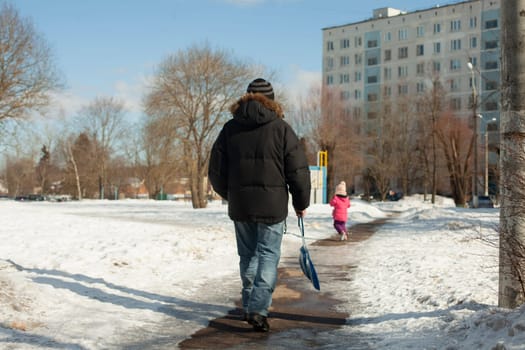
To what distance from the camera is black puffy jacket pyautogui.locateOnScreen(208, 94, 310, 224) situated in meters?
4.87

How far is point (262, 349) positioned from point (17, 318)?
2.18m

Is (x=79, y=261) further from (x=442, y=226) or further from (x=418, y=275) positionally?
(x=442, y=226)

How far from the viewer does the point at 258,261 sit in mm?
4930

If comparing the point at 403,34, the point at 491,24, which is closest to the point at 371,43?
the point at 403,34

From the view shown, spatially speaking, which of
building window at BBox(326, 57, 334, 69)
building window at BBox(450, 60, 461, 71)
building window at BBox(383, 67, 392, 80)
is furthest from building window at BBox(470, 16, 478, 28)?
building window at BBox(326, 57, 334, 69)

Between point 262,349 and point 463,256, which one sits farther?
point 463,256

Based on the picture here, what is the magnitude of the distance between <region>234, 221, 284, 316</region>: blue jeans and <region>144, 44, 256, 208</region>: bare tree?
27.5 meters

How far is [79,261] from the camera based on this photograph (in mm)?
8203

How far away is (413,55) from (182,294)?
80339mm

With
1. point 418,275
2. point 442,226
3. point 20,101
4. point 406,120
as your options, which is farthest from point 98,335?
point 406,120

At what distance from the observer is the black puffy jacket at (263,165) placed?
487cm

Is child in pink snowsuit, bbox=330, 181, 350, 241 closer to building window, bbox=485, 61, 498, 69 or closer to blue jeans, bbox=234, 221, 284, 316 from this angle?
blue jeans, bbox=234, 221, 284, 316

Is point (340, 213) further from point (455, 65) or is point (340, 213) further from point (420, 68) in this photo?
point (420, 68)

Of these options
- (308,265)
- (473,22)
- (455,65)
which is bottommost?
(308,265)
